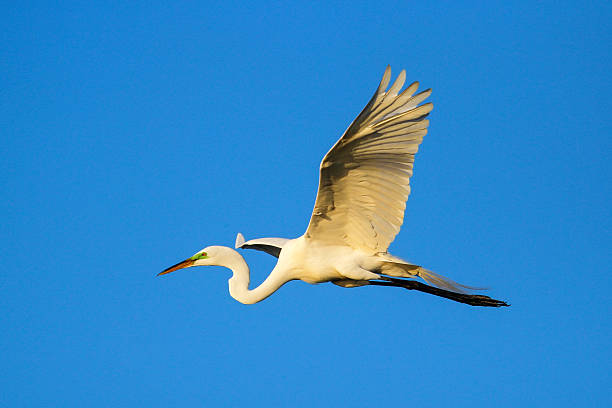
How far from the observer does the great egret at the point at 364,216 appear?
7.88m

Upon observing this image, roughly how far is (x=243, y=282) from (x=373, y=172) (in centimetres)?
294

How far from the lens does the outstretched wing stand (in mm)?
7794

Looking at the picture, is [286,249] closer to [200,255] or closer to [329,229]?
[329,229]

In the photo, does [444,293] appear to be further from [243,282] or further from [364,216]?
[243,282]

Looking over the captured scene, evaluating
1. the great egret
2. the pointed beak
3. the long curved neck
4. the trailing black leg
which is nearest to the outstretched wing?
the great egret

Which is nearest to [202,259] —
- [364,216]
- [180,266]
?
[180,266]

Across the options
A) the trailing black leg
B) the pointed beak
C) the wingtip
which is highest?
the wingtip

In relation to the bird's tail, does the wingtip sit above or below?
above

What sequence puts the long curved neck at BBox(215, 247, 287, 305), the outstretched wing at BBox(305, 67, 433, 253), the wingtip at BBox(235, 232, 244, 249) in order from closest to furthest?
1. the outstretched wing at BBox(305, 67, 433, 253)
2. the long curved neck at BBox(215, 247, 287, 305)
3. the wingtip at BBox(235, 232, 244, 249)

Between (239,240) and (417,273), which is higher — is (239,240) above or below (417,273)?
above

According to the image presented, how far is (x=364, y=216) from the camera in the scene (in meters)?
8.88

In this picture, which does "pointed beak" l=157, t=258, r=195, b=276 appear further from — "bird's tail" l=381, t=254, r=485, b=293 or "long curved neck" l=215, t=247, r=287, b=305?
"bird's tail" l=381, t=254, r=485, b=293

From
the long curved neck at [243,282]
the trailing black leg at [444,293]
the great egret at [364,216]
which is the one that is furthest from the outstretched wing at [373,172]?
the long curved neck at [243,282]

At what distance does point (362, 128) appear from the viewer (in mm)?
7758
